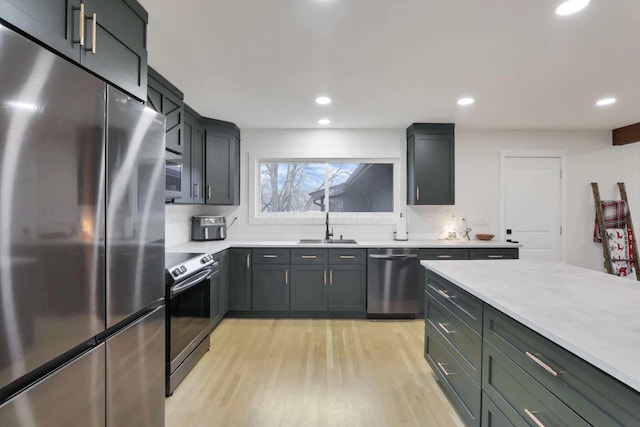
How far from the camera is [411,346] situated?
9.85 ft

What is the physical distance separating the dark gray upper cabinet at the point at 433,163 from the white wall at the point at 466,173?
30cm

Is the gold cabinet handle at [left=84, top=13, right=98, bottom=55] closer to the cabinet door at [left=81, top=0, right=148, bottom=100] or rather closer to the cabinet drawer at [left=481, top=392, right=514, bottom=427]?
the cabinet door at [left=81, top=0, right=148, bottom=100]

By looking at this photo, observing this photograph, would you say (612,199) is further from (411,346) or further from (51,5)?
(51,5)

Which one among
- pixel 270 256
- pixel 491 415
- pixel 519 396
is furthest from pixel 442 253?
pixel 519 396

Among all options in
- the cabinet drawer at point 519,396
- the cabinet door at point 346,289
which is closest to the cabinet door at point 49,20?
the cabinet drawer at point 519,396

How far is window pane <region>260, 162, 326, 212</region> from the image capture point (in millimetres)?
4426

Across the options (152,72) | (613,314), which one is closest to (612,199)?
(613,314)

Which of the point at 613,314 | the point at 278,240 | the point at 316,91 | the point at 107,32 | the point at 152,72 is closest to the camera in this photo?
the point at 613,314

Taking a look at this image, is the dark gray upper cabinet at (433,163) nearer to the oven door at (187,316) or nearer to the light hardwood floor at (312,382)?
the light hardwood floor at (312,382)

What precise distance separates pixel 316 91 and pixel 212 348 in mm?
2552

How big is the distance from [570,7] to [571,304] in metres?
1.55

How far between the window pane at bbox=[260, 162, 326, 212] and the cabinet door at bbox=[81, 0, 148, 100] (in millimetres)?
2809

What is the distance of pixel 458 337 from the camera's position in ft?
6.21

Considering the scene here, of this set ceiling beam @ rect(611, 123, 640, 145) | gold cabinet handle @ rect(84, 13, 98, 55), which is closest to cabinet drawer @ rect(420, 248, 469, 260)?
ceiling beam @ rect(611, 123, 640, 145)
